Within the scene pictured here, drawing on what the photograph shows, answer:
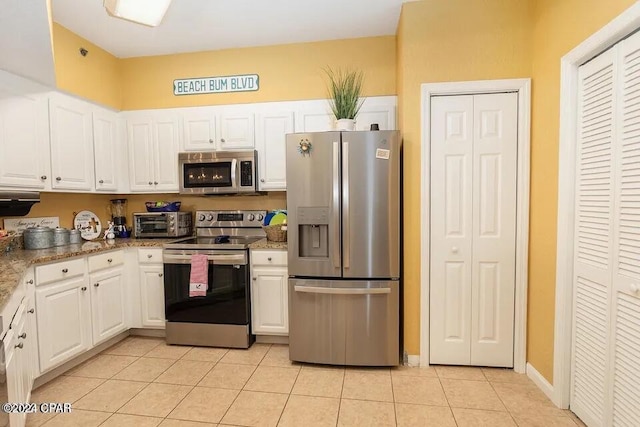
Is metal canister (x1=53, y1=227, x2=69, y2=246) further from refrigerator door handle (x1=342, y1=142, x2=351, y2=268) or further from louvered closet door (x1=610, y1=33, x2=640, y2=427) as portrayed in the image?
louvered closet door (x1=610, y1=33, x2=640, y2=427)

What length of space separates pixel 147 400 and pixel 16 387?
72 centimetres

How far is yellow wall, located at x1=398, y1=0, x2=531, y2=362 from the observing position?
7.23 ft

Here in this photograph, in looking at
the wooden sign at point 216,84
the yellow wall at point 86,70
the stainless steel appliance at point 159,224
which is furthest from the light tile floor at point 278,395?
the wooden sign at point 216,84

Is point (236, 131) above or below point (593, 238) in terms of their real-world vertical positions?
above

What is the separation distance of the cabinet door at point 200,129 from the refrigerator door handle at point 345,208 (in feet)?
4.67

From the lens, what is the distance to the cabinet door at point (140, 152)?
311cm

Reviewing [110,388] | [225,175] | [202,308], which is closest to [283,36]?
[225,175]

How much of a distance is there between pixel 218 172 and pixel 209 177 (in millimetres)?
101

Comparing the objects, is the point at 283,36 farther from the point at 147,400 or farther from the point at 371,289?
the point at 147,400

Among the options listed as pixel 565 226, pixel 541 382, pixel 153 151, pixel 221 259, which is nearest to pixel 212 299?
pixel 221 259

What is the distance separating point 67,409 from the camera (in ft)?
6.30

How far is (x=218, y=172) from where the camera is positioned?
294 cm

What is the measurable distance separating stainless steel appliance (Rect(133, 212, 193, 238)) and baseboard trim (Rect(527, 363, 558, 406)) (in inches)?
122

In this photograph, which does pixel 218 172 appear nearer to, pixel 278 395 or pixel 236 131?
pixel 236 131
